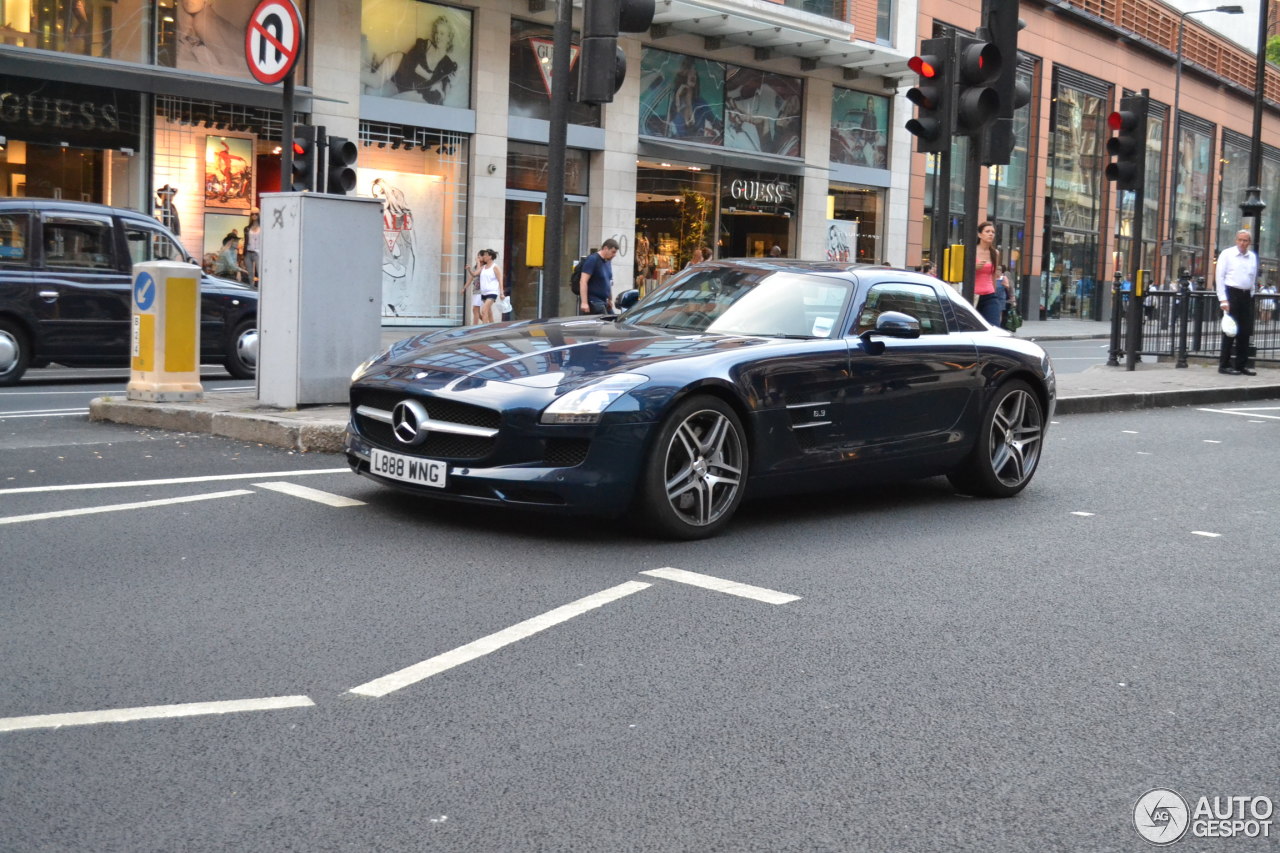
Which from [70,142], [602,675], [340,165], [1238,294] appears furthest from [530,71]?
[602,675]

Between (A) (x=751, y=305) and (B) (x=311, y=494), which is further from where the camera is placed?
(A) (x=751, y=305)

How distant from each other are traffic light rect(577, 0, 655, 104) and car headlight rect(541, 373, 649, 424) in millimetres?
4801

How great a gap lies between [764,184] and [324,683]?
28.2 m

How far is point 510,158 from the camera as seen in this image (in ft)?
85.1

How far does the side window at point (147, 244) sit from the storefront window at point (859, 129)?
2115cm

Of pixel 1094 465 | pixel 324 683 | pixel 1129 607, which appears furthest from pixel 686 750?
pixel 1094 465

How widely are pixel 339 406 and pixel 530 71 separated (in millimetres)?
17542

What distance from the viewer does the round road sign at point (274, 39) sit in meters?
11.2

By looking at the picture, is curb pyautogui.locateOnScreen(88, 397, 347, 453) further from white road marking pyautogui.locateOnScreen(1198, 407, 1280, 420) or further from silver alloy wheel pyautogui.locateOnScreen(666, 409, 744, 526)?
white road marking pyautogui.locateOnScreen(1198, 407, 1280, 420)

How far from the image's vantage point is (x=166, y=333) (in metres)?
10.4

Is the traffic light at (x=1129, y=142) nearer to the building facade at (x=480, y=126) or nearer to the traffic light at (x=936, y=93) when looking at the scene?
the traffic light at (x=936, y=93)

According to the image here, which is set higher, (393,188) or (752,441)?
(393,188)

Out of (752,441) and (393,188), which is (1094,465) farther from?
(393,188)

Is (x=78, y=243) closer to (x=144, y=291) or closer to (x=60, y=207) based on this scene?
(x=60, y=207)
